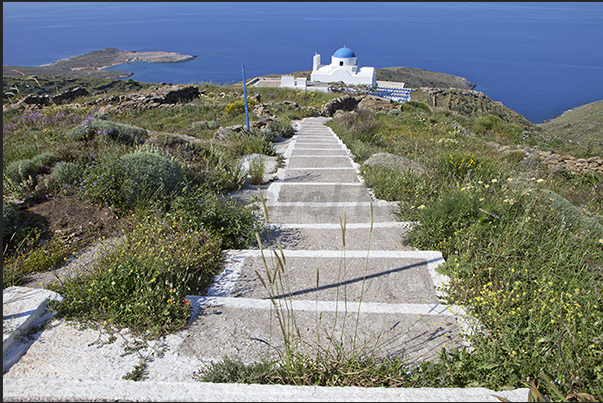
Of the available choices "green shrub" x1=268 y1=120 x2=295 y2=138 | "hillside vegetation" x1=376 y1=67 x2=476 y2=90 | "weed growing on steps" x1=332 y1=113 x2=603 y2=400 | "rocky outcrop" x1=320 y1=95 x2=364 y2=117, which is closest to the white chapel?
"hillside vegetation" x1=376 y1=67 x2=476 y2=90

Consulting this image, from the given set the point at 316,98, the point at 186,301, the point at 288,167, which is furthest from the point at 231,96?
the point at 186,301

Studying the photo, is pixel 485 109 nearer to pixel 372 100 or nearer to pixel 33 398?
pixel 372 100

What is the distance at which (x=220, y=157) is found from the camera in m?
7.10

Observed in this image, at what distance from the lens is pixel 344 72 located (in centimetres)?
5872

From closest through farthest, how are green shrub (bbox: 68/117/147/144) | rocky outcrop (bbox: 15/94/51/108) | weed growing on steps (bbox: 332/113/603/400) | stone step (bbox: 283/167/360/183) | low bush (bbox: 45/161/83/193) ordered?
weed growing on steps (bbox: 332/113/603/400) → low bush (bbox: 45/161/83/193) → green shrub (bbox: 68/117/147/144) → stone step (bbox: 283/167/360/183) → rocky outcrop (bbox: 15/94/51/108)

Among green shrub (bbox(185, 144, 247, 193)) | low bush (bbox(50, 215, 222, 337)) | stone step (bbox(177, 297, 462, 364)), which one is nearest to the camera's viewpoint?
stone step (bbox(177, 297, 462, 364))

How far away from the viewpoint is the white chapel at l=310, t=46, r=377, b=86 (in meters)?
58.1

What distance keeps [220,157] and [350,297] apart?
4.80m

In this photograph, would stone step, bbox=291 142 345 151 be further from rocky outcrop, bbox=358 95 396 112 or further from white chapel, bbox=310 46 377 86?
white chapel, bbox=310 46 377 86

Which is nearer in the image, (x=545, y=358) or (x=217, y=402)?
(x=217, y=402)

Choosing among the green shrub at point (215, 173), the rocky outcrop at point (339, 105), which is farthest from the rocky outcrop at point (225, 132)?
the rocky outcrop at point (339, 105)

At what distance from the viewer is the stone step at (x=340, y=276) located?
11.1 feet

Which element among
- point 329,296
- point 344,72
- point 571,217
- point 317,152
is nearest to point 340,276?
point 329,296

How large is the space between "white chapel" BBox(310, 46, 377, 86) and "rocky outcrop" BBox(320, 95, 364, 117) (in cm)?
2943
